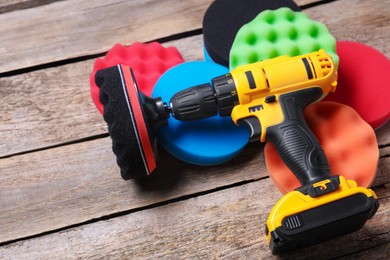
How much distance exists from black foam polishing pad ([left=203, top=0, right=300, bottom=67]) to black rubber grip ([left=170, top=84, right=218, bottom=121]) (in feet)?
0.56

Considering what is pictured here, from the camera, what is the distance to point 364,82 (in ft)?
3.59

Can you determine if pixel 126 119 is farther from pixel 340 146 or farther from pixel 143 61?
pixel 340 146

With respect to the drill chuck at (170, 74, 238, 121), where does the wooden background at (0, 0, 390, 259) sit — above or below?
below

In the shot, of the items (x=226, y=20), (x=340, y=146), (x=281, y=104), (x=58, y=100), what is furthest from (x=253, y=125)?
(x=58, y=100)

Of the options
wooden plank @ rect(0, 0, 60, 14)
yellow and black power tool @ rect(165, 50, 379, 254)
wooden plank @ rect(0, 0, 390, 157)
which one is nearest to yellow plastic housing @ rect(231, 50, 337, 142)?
yellow and black power tool @ rect(165, 50, 379, 254)

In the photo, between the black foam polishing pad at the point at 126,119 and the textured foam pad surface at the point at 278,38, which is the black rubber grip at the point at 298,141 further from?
the black foam polishing pad at the point at 126,119

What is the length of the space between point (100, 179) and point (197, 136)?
9.2 inches

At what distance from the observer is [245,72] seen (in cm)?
94

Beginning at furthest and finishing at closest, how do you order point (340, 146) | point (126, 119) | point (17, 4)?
point (17, 4) → point (340, 146) → point (126, 119)

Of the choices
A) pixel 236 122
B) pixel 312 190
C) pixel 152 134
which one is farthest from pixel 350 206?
pixel 152 134

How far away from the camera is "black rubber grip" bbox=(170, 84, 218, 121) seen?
95cm

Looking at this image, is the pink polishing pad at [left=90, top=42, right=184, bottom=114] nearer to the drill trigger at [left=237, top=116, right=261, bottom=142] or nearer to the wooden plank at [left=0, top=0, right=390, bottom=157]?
the wooden plank at [left=0, top=0, right=390, bottom=157]

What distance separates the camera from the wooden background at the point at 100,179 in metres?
1.00

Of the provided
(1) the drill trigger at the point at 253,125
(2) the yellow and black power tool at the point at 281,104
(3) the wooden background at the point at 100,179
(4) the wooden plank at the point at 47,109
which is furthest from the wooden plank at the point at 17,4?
(1) the drill trigger at the point at 253,125
